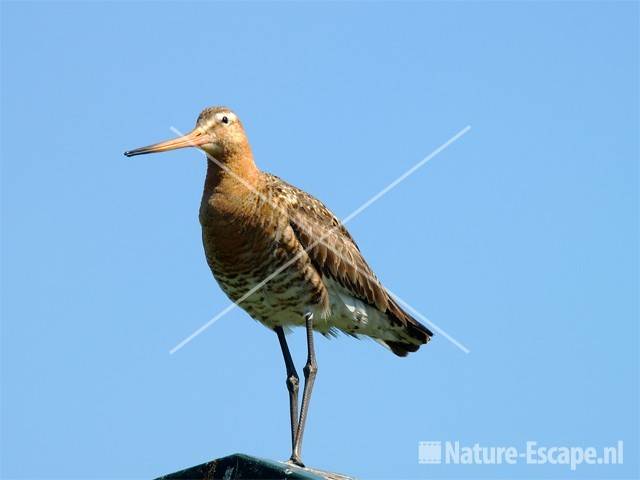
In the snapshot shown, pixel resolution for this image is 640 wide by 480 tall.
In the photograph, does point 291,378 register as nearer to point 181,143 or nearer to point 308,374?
point 308,374

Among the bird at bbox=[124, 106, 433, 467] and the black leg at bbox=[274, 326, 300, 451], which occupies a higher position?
the bird at bbox=[124, 106, 433, 467]

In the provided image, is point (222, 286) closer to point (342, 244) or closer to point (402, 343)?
point (342, 244)

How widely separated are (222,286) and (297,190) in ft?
3.90

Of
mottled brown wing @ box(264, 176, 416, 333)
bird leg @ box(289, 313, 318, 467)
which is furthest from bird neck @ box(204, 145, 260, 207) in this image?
bird leg @ box(289, 313, 318, 467)

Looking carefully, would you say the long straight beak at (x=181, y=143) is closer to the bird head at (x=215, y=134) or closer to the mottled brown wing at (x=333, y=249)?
the bird head at (x=215, y=134)

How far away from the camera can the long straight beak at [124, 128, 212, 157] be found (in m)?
11.2

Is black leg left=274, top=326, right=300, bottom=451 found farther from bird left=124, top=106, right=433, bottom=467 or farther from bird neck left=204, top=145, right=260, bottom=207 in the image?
bird neck left=204, top=145, right=260, bottom=207

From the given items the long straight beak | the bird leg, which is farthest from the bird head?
the bird leg

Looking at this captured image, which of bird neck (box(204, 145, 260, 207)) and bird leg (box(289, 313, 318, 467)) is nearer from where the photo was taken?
bird neck (box(204, 145, 260, 207))

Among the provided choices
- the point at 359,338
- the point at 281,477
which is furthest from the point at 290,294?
the point at 281,477

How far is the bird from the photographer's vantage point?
37.3 ft

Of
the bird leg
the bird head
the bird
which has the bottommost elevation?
the bird leg

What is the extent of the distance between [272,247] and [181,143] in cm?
125

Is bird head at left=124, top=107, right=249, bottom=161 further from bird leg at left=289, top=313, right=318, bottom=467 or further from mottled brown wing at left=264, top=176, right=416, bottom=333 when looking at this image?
bird leg at left=289, top=313, right=318, bottom=467
